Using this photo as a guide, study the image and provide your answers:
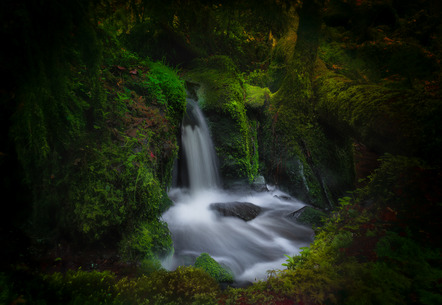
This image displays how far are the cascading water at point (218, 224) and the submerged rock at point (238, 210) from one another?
0.11 metres

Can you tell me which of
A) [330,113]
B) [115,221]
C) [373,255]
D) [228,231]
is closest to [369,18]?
[330,113]

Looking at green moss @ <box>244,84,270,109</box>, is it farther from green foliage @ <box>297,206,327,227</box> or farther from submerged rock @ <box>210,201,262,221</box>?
green foliage @ <box>297,206,327,227</box>

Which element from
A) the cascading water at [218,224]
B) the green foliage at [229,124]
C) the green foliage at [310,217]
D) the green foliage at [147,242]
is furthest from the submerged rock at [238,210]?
the green foliage at [147,242]

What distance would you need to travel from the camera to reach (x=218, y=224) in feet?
18.1

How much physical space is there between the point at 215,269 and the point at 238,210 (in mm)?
2473

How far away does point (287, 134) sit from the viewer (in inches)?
304

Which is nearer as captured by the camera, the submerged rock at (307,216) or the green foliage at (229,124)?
the submerged rock at (307,216)

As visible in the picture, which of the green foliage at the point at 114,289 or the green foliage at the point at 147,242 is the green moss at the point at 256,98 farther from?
the green foliage at the point at 114,289

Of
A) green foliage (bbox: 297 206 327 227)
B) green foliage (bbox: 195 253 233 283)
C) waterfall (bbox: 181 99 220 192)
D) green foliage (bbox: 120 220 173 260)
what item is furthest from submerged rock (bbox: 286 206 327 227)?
green foliage (bbox: 120 220 173 260)

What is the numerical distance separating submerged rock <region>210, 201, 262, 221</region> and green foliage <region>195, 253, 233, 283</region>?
2.13 m

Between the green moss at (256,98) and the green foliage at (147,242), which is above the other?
the green moss at (256,98)

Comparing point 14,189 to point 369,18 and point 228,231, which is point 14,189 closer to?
point 228,231

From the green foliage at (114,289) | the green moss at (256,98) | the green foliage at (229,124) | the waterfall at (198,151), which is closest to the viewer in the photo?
the green foliage at (114,289)

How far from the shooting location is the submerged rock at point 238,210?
19.2 ft
